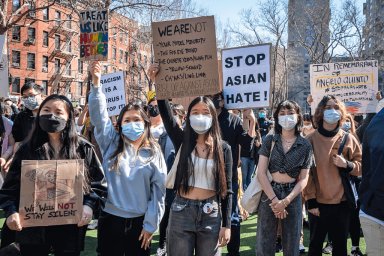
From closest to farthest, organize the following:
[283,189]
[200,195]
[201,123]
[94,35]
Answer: [200,195]
[201,123]
[283,189]
[94,35]

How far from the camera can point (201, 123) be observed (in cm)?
393

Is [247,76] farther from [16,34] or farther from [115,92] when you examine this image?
[16,34]

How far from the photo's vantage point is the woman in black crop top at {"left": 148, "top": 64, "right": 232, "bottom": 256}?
3697 mm

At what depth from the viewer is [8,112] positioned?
9.44 metres

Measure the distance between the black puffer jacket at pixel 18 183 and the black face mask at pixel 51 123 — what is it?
0.67ft

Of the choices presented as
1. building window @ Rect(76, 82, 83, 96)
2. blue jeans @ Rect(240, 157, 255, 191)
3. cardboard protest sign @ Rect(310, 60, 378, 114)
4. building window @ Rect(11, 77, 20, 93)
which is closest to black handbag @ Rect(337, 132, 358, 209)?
cardboard protest sign @ Rect(310, 60, 378, 114)

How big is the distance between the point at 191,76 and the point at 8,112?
616 cm

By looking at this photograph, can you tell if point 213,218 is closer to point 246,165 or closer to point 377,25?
point 246,165

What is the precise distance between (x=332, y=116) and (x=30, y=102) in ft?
12.2

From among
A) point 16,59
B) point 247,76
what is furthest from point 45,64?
point 247,76

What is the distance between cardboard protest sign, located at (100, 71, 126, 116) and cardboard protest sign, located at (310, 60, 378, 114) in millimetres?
3216

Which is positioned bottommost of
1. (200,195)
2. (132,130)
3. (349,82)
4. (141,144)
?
(200,195)

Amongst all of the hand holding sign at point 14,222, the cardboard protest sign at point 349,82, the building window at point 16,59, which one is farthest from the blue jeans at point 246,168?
the building window at point 16,59

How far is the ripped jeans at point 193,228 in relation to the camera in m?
3.68
